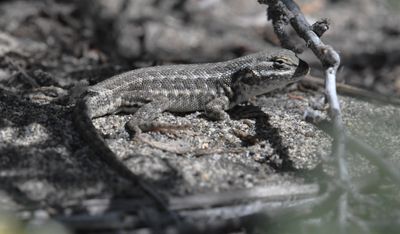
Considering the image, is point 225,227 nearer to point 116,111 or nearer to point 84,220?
point 84,220

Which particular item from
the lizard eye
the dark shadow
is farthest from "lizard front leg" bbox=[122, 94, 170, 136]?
the lizard eye

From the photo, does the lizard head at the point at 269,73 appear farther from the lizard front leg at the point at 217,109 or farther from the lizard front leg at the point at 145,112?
the lizard front leg at the point at 145,112

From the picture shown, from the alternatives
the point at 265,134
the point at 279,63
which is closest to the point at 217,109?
the point at 265,134

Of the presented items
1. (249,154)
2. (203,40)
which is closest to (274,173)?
(249,154)

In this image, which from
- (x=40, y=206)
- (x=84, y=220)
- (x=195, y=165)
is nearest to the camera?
(x=84, y=220)

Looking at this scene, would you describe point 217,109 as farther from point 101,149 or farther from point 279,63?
point 101,149

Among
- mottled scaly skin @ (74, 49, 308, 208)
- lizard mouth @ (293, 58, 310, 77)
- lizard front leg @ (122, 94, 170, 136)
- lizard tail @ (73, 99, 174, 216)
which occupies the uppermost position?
lizard mouth @ (293, 58, 310, 77)

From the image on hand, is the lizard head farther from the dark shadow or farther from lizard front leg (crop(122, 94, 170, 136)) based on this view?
lizard front leg (crop(122, 94, 170, 136))
